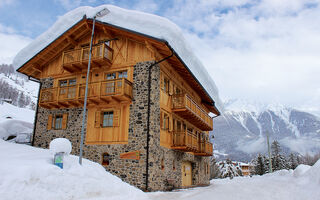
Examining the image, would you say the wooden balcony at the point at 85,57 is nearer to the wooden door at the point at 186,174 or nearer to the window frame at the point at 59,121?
the window frame at the point at 59,121

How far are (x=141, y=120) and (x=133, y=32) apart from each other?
17.8ft

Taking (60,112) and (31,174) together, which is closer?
(31,174)

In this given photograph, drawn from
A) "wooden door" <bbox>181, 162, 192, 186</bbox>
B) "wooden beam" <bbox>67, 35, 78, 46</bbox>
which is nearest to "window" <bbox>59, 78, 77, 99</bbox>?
"wooden beam" <bbox>67, 35, 78, 46</bbox>

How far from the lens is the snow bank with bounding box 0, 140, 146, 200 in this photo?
8.91 metres

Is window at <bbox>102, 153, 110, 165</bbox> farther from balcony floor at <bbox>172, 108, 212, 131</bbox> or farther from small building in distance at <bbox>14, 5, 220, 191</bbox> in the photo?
balcony floor at <bbox>172, 108, 212, 131</bbox>

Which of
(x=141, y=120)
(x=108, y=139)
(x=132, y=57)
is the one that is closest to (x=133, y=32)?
(x=132, y=57)

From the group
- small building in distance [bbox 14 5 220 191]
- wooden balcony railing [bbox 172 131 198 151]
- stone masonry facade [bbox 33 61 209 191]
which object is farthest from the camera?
wooden balcony railing [bbox 172 131 198 151]

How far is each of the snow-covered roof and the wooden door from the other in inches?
281

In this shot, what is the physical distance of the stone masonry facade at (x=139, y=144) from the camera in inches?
652

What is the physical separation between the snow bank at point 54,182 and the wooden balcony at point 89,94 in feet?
18.3

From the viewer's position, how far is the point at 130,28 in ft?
58.3

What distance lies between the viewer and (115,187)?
12.1 m

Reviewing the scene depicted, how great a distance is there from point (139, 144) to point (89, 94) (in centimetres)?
466

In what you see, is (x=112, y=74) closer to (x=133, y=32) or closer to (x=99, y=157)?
(x=133, y=32)
